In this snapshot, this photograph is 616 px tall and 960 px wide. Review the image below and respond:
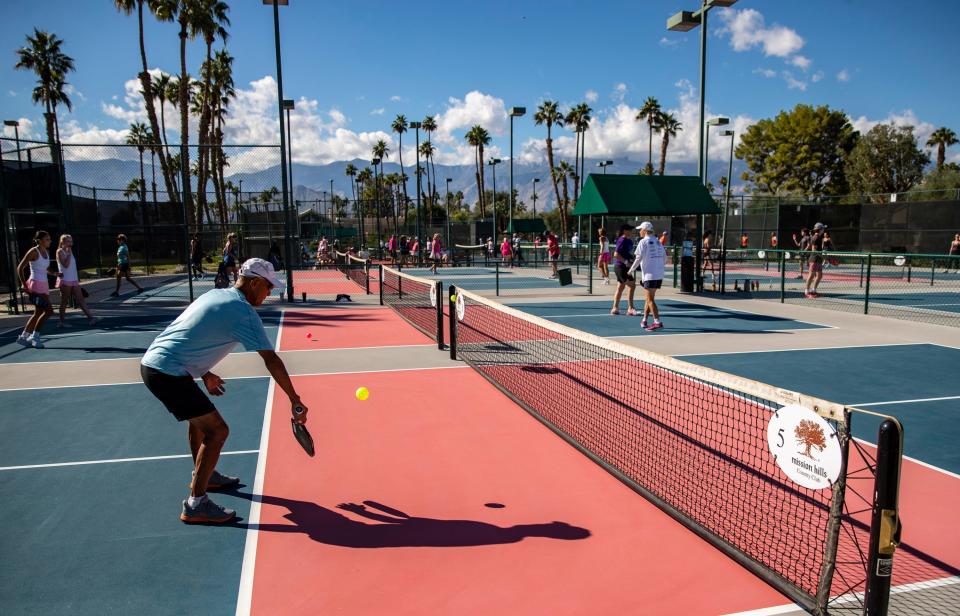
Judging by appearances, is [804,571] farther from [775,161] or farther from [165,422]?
[775,161]

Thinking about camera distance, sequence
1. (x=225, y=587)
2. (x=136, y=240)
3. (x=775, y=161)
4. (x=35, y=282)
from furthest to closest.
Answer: (x=775, y=161) < (x=136, y=240) < (x=35, y=282) < (x=225, y=587)

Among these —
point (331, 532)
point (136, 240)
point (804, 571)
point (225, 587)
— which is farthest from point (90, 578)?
point (136, 240)

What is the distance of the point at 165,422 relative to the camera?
6.57 metres

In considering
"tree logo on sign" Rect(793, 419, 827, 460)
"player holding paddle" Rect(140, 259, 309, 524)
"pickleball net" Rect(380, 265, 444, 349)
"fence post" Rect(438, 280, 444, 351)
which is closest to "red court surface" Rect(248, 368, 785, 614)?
"player holding paddle" Rect(140, 259, 309, 524)

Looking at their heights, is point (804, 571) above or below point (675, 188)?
below

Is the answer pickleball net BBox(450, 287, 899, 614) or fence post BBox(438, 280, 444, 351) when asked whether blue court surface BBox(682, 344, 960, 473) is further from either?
fence post BBox(438, 280, 444, 351)

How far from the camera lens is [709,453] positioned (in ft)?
17.8

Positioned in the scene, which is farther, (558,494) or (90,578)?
(558,494)

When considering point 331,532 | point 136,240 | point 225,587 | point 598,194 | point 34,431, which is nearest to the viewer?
point 225,587

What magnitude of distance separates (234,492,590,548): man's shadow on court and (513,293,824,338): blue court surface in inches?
299

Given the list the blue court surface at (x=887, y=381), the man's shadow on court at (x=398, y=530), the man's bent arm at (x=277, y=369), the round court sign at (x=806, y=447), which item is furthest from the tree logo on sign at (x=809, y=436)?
the blue court surface at (x=887, y=381)

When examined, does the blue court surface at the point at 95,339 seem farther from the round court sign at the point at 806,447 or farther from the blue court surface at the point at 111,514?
the round court sign at the point at 806,447

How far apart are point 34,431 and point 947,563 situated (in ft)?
25.8

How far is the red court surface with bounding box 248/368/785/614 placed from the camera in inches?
134
